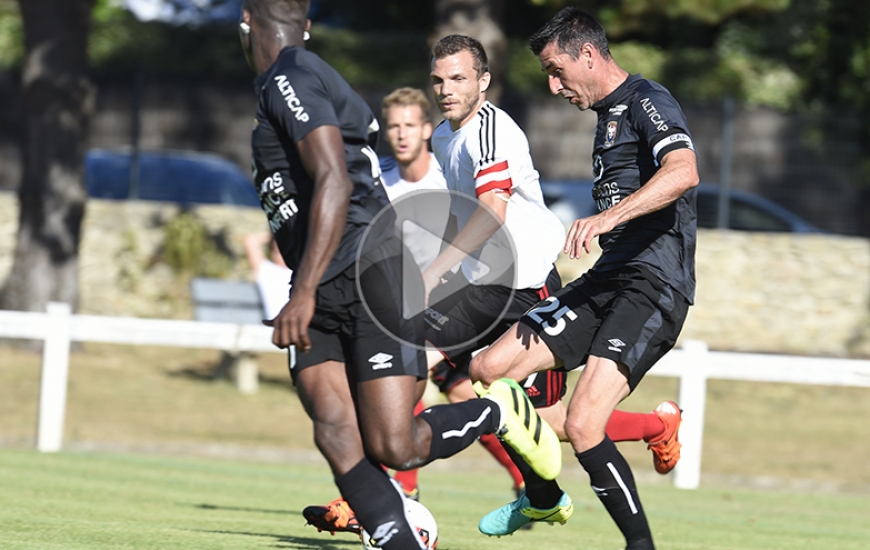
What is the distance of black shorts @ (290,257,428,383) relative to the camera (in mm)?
4820

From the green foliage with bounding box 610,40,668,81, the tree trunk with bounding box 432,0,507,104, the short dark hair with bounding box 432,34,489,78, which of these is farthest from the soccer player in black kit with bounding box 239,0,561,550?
the green foliage with bounding box 610,40,668,81

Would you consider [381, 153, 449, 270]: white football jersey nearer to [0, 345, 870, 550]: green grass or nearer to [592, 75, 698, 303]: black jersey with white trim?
[592, 75, 698, 303]: black jersey with white trim

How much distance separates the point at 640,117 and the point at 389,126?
8.24 ft

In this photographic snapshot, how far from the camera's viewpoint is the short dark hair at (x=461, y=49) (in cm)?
652

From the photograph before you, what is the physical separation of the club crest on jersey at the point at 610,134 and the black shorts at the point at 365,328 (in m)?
1.54

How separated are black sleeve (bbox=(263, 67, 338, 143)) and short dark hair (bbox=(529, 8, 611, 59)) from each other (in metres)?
1.66

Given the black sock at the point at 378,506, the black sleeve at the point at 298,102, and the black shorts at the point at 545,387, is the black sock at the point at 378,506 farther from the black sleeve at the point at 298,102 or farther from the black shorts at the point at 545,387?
the black shorts at the point at 545,387

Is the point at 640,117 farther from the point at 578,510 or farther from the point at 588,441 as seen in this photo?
the point at 578,510

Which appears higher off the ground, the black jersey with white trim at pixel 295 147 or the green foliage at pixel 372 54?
the black jersey with white trim at pixel 295 147

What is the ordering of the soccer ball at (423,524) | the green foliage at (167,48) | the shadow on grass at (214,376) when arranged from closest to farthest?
the soccer ball at (423,524), the shadow on grass at (214,376), the green foliage at (167,48)

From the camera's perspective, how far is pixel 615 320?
5773mm

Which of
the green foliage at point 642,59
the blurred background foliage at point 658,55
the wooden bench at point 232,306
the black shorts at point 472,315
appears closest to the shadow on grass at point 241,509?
the black shorts at point 472,315

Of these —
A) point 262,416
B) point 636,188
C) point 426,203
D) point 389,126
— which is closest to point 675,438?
point 636,188

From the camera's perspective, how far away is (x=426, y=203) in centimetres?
740
